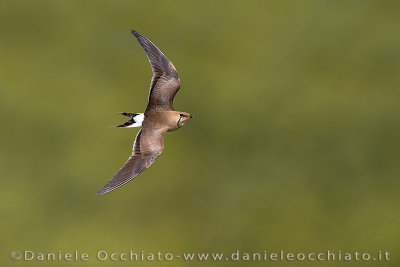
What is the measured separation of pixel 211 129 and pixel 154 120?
40.3ft

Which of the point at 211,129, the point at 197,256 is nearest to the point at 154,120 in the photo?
the point at 197,256

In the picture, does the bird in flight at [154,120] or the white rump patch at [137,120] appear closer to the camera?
the bird in flight at [154,120]

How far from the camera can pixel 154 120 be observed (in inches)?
544

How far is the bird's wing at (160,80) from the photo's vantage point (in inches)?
556

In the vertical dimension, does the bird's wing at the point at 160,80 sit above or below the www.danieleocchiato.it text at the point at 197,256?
above

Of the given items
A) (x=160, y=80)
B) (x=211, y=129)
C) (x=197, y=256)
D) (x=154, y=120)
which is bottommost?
(x=197, y=256)

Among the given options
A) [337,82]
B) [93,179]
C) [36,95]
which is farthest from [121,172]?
[337,82]

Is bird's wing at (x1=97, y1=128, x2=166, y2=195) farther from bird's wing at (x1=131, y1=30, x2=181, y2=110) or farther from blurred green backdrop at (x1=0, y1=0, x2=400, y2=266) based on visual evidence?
blurred green backdrop at (x1=0, y1=0, x2=400, y2=266)

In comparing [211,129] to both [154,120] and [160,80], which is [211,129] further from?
[154,120]

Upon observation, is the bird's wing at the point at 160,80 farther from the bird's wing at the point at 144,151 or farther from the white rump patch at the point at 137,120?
the bird's wing at the point at 144,151

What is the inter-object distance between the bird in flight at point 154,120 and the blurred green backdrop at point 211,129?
29.7ft

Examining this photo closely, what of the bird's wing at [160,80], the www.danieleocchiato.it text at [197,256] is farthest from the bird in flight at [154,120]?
the www.danieleocchiato.it text at [197,256]

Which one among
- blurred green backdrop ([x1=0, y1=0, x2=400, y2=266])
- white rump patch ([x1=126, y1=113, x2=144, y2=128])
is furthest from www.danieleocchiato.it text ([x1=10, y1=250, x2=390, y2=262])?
white rump patch ([x1=126, y1=113, x2=144, y2=128])

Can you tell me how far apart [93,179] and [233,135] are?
572cm
